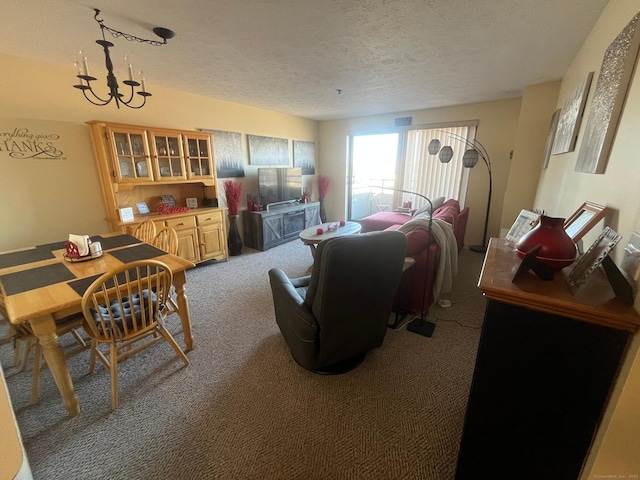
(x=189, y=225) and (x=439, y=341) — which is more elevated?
(x=189, y=225)

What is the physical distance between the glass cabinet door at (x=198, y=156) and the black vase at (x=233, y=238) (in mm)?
799

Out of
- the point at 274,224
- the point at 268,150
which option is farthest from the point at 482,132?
the point at 274,224

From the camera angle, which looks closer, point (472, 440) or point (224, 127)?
point (472, 440)

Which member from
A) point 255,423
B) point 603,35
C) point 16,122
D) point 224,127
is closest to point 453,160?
point 603,35

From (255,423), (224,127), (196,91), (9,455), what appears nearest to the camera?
(9,455)

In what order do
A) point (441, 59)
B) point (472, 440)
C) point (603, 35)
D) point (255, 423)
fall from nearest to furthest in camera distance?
point (472, 440) < point (255, 423) < point (603, 35) < point (441, 59)

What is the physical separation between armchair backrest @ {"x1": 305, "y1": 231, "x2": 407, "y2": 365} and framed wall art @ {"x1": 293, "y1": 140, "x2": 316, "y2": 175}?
4.21 metres

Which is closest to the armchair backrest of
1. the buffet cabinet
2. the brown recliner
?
the brown recliner

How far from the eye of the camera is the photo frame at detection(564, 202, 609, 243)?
1.12 metres

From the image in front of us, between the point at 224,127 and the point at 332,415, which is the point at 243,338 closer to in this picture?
the point at 332,415

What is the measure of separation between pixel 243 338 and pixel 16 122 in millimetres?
2929

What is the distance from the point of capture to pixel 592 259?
3.00 feet

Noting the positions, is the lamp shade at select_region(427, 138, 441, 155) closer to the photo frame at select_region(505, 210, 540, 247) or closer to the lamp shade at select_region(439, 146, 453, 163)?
the lamp shade at select_region(439, 146, 453, 163)

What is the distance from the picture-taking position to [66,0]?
1504 mm
